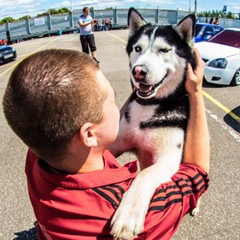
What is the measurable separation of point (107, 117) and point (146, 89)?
1.01 m

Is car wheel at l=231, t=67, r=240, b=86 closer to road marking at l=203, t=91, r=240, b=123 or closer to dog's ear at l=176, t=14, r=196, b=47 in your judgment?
road marking at l=203, t=91, r=240, b=123

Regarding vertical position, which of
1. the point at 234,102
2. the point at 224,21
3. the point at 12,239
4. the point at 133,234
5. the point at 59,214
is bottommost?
the point at 224,21

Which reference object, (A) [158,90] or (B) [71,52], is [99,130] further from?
(A) [158,90]

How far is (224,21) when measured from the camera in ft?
86.1

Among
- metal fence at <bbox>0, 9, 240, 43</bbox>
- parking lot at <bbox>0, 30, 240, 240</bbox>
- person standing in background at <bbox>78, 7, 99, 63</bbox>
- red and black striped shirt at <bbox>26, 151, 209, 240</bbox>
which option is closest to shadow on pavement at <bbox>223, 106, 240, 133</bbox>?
parking lot at <bbox>0, 30, 240, 240</bbox>

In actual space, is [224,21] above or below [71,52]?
below

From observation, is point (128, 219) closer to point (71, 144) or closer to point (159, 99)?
point (71, 144)

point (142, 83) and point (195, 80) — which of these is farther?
point (142, 83)

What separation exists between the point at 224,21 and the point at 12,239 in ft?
93.2


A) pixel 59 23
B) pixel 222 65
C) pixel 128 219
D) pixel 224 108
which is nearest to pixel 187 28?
pixel 128 219

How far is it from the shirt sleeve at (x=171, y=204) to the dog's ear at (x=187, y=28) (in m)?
1.10

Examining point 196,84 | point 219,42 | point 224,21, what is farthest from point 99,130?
point 224,21

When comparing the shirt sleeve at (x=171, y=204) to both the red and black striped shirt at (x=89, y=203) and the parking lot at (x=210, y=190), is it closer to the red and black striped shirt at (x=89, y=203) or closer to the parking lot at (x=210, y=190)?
the red and black striped shirt at (x=89, y=203)

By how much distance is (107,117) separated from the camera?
2.96ft
